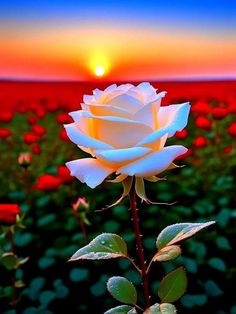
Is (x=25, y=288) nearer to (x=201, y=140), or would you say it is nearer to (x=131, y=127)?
(x=201, y=140)

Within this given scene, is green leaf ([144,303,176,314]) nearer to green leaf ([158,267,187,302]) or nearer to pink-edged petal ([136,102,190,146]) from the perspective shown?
green leaf ([158,267,187,302])

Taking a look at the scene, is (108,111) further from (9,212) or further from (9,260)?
(9,260)

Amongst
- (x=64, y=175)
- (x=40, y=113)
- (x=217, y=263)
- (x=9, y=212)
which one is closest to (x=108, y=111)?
(x=9, y=212)

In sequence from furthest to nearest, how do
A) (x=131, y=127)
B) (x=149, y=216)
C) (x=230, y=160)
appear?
(x=230, y=160) → (x=149, y=216) → (x=131, y=127)

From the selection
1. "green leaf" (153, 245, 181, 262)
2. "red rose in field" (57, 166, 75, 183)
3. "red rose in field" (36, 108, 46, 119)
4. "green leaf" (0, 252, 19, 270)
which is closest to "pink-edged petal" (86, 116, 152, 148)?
"green leaf" (153, 245, 181, 262)

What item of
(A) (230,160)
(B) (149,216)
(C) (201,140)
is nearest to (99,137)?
(B) (149,216)

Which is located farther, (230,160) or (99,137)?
(230,160)

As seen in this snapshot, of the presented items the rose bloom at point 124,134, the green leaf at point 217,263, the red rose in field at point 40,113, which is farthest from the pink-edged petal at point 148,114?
the red rose in field at point 40,113
